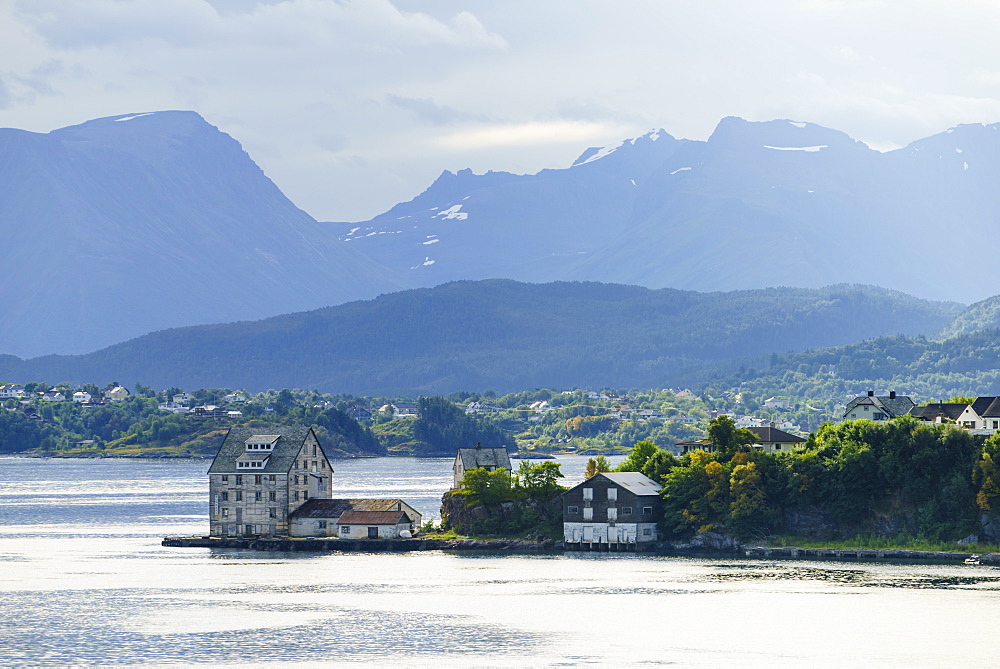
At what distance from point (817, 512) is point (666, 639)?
37.5 metres

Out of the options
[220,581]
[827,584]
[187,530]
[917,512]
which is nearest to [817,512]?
[917,512]

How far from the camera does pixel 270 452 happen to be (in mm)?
121750

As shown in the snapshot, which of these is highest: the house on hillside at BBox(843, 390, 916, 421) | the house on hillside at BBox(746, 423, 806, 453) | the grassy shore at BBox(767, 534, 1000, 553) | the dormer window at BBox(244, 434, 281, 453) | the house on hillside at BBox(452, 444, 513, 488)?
the house on hillside at BBox(843, 390, 916, 421)

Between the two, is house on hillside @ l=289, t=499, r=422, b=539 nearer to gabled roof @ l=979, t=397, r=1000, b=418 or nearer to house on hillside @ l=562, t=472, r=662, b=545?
house on hillside @ l=562, t=472, r=662, b=545

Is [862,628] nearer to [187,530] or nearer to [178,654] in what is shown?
[178,654]

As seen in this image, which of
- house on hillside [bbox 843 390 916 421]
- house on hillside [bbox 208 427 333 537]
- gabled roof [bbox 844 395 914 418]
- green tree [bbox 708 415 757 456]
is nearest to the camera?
green tree [bbox 708 415 757 456]

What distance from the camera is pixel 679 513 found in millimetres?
116562

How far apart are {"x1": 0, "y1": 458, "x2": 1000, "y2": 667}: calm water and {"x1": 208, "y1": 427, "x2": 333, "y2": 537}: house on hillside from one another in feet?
14.1

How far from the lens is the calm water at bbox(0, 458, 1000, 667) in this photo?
7594 centimetres

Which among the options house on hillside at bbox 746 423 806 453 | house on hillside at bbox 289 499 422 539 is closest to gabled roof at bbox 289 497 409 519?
A: house on hillside at bbox 289 499 422 539

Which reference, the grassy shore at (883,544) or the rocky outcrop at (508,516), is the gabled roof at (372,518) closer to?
the rocky outcrop at (508,516)

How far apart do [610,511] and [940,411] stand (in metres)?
33.8

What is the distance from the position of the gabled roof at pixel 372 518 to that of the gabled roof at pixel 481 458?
1241 cm

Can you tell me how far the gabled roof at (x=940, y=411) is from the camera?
134000mm
